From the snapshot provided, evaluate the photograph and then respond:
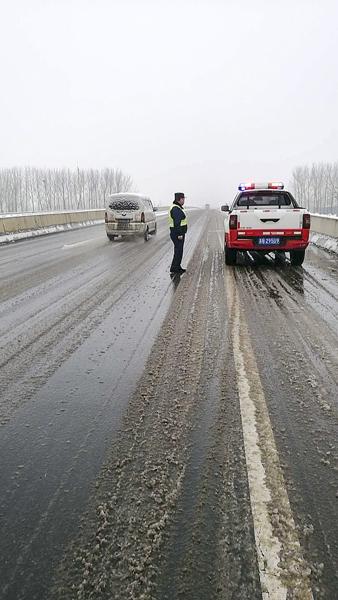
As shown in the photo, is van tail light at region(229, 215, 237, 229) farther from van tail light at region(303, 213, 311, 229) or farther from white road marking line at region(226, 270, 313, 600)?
white road marking line at region(226, 270, 313, 600)

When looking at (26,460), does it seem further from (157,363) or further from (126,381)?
(157,363)

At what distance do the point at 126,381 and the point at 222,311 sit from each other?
8.03 ft

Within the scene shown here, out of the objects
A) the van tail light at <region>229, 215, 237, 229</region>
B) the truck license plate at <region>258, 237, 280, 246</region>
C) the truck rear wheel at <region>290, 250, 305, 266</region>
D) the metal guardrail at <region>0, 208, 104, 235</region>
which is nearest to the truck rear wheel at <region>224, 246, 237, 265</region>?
the van tail light at <region>229, 215, 237, 229</region>

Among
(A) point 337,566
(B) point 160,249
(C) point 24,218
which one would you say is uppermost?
(C) point 24,218

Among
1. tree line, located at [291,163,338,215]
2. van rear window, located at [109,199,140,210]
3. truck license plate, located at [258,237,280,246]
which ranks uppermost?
tree line, located at [291,163,338,215]

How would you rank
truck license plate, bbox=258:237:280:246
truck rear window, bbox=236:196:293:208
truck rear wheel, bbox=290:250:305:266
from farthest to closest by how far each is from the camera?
truck rear window, bbox=236:196:293:208
truck rear wheel, bbox=290:250:305:266
truck license plate, bbox=258:237:280:246

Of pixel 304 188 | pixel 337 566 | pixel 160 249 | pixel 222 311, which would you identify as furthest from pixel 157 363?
pixel 304 188

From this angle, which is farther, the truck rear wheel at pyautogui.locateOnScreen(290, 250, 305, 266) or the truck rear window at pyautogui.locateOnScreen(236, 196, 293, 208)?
the truck rear window at pyautogui.locateOnScreen(236, 196, 293, 208)

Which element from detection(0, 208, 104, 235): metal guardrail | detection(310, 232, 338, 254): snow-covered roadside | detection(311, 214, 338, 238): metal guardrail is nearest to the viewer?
detection(310, 232, 338, 254): snow-covered roadside

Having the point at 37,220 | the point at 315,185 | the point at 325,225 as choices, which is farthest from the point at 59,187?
the point at 325,225

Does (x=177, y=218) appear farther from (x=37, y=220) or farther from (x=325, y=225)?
(x=37, y=220)

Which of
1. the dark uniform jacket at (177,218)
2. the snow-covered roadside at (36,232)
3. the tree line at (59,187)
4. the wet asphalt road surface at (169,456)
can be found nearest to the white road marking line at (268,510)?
the wet asphalt road surface at (169,456)

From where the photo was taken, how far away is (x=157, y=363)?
3.76 meters

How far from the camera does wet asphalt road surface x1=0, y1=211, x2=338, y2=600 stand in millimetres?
1626
